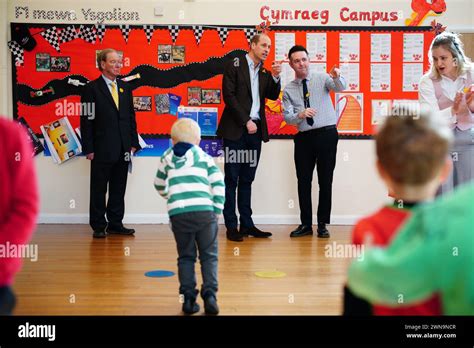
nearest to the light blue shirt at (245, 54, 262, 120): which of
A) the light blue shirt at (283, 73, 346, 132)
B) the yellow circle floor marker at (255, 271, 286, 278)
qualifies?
the light blue shirt at (283, 73, 346, 132)

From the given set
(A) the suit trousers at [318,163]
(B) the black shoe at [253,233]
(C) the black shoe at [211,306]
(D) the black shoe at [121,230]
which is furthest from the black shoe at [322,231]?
(C) the black shoe at [211,306]

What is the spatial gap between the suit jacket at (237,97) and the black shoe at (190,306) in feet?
5.71

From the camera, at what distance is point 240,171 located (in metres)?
4.01

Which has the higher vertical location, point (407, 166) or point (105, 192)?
point (407, 166)

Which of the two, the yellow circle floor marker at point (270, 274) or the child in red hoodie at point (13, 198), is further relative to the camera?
the yellow circle floor marker at point (270, 274)

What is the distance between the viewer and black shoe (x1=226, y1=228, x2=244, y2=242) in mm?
3801

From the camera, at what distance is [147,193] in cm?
457

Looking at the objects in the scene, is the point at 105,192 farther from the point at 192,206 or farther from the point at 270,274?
the point at 192,206

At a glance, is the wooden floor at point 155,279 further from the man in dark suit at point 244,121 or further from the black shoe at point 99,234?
the man in dark suit at point 244,121

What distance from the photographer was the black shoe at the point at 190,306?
2293mm

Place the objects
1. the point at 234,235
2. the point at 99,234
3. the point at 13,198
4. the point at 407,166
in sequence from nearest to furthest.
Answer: the point at 407,166, the point at 13,198, the point at 234,235, the point at 99,234

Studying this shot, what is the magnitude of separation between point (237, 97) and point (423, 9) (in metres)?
1.52

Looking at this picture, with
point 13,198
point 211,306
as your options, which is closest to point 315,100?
point 211,306

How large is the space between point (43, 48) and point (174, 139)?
2456 millimetres
